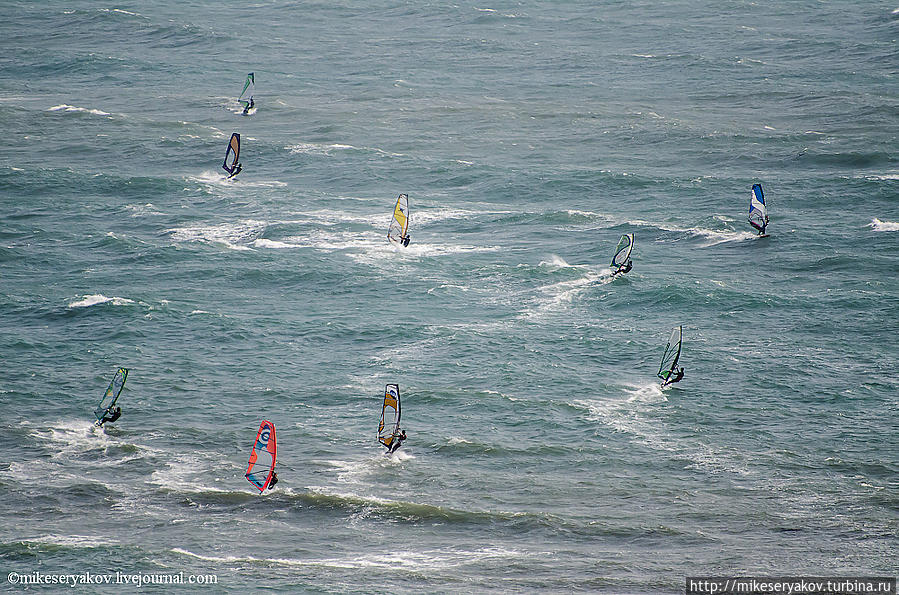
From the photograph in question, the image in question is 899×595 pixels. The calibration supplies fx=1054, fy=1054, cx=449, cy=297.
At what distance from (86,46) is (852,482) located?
122 meters

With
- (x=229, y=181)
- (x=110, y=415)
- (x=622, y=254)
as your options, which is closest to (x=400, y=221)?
(x=622, y=254)

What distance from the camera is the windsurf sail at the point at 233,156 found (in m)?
88.1

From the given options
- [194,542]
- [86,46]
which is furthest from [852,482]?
[86,46]

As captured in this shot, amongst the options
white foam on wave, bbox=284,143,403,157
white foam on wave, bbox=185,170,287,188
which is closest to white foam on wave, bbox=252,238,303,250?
white foam on wave, bbox=185,170,287,188

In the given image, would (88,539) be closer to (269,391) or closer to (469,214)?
(269,391)

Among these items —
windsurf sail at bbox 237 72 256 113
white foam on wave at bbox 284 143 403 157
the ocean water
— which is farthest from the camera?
windsurf sail at bbox 237 72 256 113

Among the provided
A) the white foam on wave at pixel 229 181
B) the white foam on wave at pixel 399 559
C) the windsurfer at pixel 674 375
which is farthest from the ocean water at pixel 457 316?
the windsurfer at pixel 674 375

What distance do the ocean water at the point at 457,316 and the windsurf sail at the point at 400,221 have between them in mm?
1637

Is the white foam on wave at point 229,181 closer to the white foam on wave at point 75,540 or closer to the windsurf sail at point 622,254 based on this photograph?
the windsurf sail at point 622,254

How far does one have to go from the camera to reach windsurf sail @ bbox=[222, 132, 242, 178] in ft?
289

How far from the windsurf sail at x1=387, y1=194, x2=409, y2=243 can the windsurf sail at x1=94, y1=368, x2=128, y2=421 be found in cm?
2180

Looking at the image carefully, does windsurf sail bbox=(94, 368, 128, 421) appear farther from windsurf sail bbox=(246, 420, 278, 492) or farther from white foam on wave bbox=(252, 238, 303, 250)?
white foam on wave bbox=(252, 238, 303, 250)

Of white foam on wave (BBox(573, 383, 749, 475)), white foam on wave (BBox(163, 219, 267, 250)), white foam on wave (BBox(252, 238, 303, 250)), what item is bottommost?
white foam on wave (BBox(573, 383, 749, 475))

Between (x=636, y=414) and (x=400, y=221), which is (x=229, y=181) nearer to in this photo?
(x=400, y=221)
